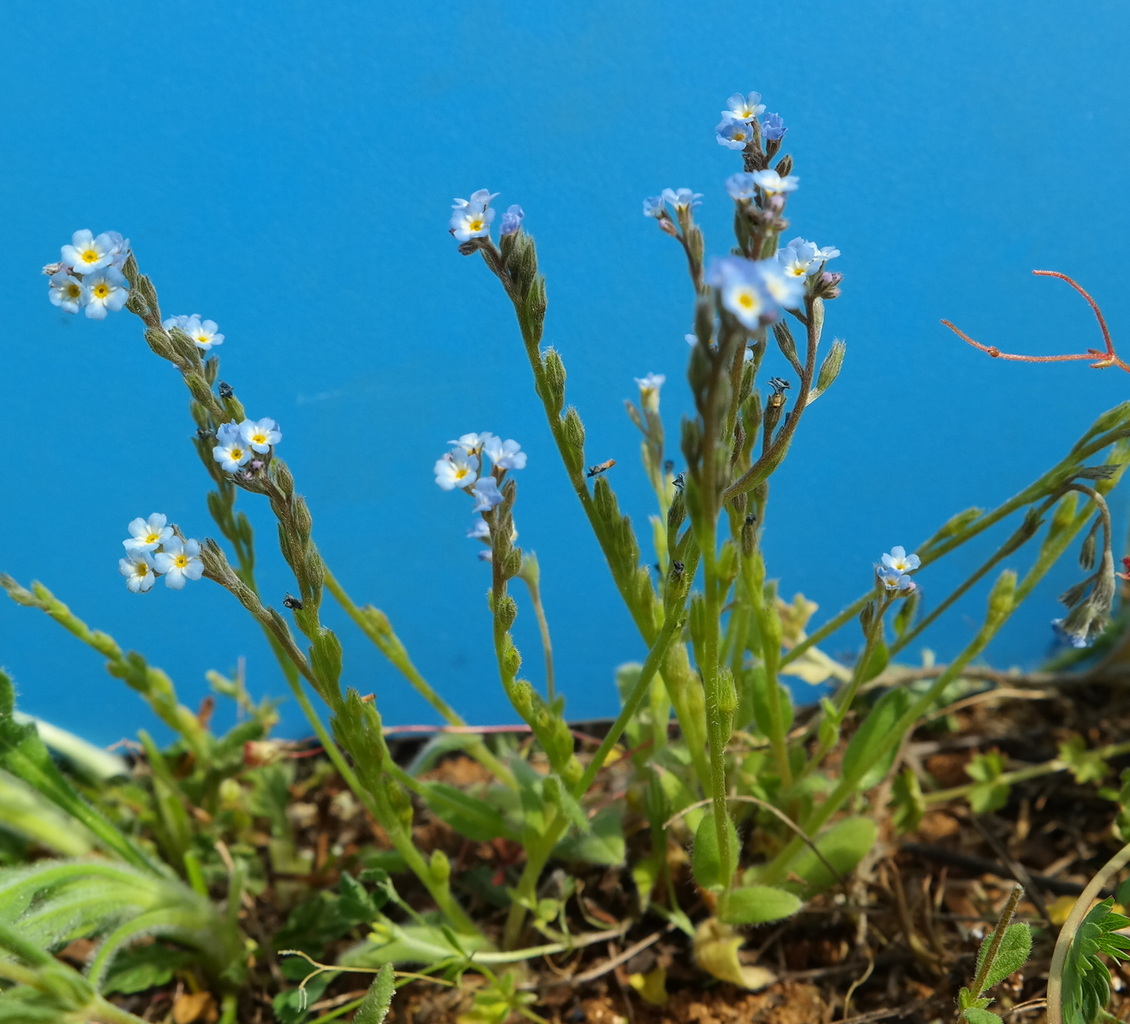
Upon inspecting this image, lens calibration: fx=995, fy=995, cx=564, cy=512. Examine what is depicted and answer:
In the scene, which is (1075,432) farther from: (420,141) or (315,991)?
(315,991)

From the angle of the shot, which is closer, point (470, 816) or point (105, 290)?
point (105, 290)

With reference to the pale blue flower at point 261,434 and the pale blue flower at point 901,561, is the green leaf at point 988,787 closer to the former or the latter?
the pale blue flower at point 901,561

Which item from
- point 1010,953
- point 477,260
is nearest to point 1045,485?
point 1010,953

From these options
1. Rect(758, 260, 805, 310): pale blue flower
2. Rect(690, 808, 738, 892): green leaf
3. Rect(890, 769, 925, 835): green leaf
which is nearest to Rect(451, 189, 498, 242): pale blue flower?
Rect(758, 260, 805, 310): pale blue flower

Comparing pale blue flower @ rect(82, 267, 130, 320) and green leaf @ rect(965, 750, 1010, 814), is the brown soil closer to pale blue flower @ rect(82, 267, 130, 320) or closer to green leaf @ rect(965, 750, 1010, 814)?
green leaf @ rect(965, 750, 1010, 814)

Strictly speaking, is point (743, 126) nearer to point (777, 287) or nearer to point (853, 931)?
point (777, 287)

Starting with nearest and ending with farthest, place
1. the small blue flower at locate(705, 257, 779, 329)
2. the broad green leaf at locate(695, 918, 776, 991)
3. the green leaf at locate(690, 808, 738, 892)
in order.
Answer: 1. the small blue flower at locate(705, 257, 779, 329)
2. the green leaf at locate(690, 808, 738, 892)
3. the broad green leaf at locate(695, 918, 776, 991)
